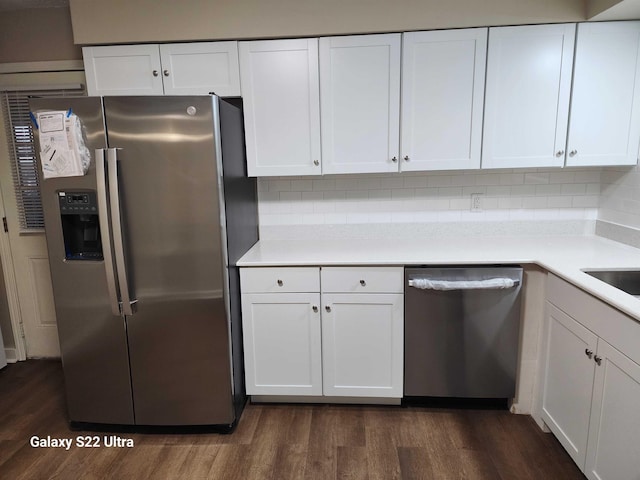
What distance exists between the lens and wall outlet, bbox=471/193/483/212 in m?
2.56

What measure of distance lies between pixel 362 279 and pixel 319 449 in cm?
87

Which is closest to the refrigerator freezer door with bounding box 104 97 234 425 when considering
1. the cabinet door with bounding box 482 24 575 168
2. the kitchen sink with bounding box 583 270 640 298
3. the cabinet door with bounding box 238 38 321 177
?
the cabinet door with bounding box 238 38 321 177

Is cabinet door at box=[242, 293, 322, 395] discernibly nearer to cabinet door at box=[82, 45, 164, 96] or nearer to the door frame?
cabinet door at box=[82, 45, 164, 96]

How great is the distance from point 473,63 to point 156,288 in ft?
6.59

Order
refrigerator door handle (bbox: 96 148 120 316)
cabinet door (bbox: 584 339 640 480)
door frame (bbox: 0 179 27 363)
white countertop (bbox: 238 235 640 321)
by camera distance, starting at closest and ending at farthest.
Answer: cabinet door (bbox: 584 339 640 480), refrigerator door handle (bbox: 96 148 120 316), white countertop (bbox: 238 235 640 321), door frame (bbox: 0 179 27 363)

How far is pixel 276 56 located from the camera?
7.14 ft

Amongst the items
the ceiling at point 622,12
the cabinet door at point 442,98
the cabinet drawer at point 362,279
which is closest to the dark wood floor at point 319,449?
the cabinet drawer at point 362,279

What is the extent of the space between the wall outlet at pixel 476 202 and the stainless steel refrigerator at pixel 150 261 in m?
1.49

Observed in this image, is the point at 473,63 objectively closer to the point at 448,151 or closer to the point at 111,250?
the point at 448,151

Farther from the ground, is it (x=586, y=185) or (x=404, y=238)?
(x=586, y=185)

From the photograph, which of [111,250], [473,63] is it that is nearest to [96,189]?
[111,250]

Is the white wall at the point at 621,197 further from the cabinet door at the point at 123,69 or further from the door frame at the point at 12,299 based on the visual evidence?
the door frame at the point at 12,299

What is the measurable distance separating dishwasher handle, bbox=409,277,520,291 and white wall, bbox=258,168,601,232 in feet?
2.24

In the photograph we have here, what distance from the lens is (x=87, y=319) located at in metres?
2.00
